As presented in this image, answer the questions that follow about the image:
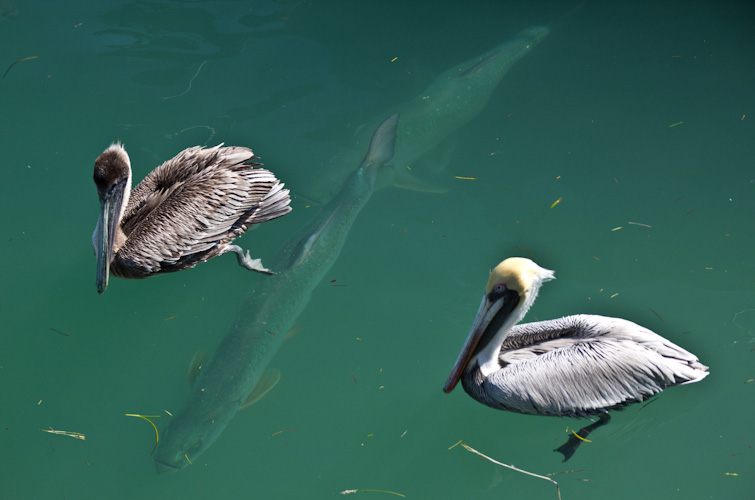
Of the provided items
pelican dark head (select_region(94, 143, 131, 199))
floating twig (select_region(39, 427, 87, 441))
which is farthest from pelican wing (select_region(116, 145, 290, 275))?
floating twig (select_region(39, 427, 87, 441))

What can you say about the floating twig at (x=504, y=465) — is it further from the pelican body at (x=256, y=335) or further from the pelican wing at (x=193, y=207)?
the pelican wing at (x=193, y=207)

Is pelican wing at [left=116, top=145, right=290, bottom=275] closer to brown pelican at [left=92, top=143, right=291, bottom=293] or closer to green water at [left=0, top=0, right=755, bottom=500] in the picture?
brown pelican at [left=92, top=143, right=291, bottom=293]

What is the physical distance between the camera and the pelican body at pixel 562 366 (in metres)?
3.74

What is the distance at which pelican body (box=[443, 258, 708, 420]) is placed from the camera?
147 inches

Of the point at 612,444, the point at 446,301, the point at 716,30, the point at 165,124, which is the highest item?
the point at 716,30

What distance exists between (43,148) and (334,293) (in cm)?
324

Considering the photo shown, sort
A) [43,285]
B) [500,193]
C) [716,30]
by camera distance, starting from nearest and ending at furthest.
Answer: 1. [43,285]
2. [500,193]
3. [716,30]

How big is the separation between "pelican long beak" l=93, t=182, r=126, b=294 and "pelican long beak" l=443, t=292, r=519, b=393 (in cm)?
257

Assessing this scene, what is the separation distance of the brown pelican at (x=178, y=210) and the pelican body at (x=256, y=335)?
27cm

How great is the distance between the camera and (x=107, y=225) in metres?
4.17

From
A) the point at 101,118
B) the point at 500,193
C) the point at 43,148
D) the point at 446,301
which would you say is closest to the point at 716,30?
the point at 500,193

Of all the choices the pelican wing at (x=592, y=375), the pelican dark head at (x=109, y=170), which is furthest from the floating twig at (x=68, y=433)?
the pelican wing at (x=592, y=375)

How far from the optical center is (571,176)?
5.61 metres

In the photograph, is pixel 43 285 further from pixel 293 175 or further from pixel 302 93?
pixel 302 93
